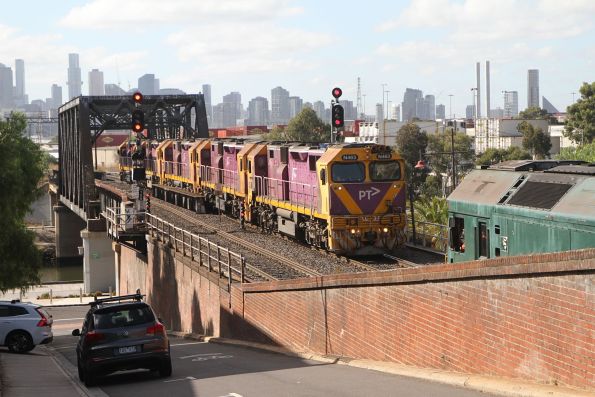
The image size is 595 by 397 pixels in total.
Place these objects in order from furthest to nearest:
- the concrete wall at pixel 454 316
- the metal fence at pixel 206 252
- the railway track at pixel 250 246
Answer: the railway track at pixel 250 246 < the metal fence at pixel 206 252 < the concrete wall at pixel 454 316

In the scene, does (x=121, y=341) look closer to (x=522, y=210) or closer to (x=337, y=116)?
(x=522, y=210)

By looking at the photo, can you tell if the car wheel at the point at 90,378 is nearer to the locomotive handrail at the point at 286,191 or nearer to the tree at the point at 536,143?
the locomotive handrail at the point at 286,191

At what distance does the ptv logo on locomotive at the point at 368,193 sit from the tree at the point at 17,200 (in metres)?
10.7

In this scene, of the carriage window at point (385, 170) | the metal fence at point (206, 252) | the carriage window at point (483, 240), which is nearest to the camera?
the carriage window at point (483, 240)

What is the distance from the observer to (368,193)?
33281 millimetres

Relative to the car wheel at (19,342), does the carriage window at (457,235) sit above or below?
above

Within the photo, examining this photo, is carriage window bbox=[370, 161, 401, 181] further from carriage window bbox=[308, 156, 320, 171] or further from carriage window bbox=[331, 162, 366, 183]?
carriage window bbox=[308, 156, 320, 171]

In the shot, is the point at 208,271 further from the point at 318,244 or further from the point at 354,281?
the point at 354,281

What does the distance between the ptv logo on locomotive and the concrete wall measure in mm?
6917

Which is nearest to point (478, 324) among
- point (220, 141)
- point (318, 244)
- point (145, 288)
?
point (318, 244)

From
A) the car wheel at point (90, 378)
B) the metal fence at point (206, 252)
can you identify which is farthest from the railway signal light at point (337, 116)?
the car wheel at point (90, 378)

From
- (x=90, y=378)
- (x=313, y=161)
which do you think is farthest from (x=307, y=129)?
(x=90, y=378)

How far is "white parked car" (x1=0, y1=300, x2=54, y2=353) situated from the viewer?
2912 centimetres

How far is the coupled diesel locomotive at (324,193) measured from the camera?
33.0 metres
